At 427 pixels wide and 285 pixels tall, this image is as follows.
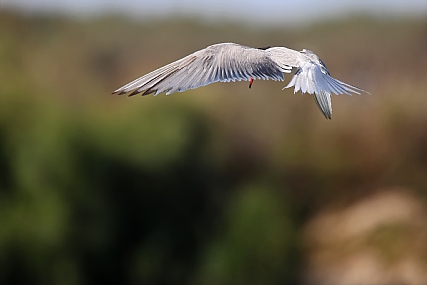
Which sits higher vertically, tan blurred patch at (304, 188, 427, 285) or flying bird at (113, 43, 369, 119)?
flying bird at (113, 43, 369, 119)

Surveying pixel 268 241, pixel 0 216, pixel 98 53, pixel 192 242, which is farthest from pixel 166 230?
pixel 98 53

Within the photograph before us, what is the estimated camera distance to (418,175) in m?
7.18

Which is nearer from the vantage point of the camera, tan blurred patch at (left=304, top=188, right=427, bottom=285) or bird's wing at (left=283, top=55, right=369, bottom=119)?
bird's wing at (left=283, top=55, right=369, bottom=119)

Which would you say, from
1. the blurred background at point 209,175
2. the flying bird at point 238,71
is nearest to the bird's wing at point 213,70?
the flying bird at point 238,71

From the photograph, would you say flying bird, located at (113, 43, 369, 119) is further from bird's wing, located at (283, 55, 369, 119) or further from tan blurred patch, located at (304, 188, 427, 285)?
tan blurred patch, located at (304, 188, 427, 285)

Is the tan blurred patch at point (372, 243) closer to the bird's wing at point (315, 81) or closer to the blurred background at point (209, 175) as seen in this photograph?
the blurred background at point (209, 175)

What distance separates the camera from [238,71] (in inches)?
65.4

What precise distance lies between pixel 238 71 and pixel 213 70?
67 mm

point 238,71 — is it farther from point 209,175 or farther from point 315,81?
point 209,175

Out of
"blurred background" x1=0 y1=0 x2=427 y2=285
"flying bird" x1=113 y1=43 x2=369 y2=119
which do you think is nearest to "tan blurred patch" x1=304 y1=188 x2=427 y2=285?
"blurred background" x1=0 y1=0 x2=427 y2=285

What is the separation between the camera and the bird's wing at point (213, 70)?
60.4 inches

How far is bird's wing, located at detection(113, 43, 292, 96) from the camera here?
1.53 meters

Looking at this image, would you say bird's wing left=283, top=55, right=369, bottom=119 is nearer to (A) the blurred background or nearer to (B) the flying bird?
(B) the flying bird

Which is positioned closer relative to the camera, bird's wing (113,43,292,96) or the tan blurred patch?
bird's wing (113,43,292,96)
